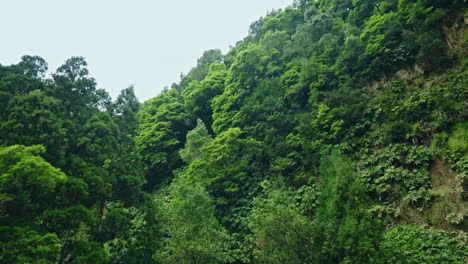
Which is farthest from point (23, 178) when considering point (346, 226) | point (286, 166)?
point (286, 166)

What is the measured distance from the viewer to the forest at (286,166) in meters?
11.5

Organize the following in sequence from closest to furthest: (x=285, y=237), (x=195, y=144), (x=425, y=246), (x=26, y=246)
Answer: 1. (x=26, y=246)
2. (x=425, y=246)
3. (x=285, y=237)
4. (x=195, y=144)

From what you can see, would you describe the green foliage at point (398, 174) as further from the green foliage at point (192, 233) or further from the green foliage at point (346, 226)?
the green foliage at point (192, 233)

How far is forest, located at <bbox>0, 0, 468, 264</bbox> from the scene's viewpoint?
37.9 feet

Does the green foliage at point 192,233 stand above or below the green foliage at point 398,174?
above

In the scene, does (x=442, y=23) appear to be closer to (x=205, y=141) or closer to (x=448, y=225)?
(x=448, y=225)

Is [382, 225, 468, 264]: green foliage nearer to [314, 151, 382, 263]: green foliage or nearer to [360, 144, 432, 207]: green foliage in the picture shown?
[314, 151, 382, 263]: green foliage

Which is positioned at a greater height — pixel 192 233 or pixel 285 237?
pixel 192 233

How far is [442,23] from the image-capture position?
60.0 feet

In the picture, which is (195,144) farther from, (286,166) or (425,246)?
(425,246)

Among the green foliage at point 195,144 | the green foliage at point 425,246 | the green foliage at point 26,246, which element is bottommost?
the green foliage at point 425,246

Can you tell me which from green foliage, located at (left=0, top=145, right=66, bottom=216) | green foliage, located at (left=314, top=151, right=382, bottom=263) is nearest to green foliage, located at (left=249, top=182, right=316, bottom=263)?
green foliage, located at (left=314, top=151, right=382, bottom=263)

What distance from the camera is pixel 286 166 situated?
20.0 m

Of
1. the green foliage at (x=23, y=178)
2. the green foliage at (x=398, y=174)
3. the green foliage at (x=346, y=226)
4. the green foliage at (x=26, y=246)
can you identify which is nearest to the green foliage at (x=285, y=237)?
the green foliage at (x=346, y=226)
